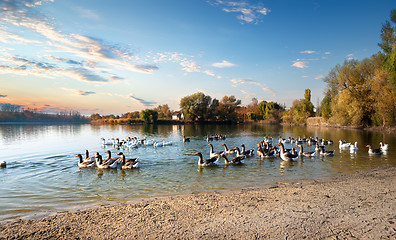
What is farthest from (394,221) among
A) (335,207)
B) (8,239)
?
(8,239)

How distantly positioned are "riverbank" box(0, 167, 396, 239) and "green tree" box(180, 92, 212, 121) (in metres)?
109

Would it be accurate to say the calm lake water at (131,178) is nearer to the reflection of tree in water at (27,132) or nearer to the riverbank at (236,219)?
the riverbank at (236,219)

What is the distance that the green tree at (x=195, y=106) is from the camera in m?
119

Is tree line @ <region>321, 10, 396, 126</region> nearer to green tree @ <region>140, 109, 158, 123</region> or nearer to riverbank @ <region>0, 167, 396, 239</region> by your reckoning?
riverbank @ <region>0, 167, 396, 239</region>

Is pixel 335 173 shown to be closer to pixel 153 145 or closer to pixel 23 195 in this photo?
pixel 23 195

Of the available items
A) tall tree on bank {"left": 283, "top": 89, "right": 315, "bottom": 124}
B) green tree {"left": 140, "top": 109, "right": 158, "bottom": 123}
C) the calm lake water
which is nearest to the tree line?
the calm lake water

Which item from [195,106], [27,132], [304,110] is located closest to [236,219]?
[27,132]

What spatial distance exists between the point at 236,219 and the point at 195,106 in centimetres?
11190

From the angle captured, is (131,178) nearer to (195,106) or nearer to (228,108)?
(195,106)

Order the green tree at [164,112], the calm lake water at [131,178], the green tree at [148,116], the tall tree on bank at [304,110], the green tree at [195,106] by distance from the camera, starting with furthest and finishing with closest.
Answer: the green tree at [164,112] < the green tree at [148,116] < the green tree at [195,106] < the tall tree on bank at [304,110] < the calm lake water at [131,178]

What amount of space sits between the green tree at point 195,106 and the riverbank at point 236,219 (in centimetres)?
10927

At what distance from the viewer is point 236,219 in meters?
6.71

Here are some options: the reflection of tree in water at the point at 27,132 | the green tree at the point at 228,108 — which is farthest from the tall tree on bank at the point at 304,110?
the reflection of tree in water at the point at 27,132

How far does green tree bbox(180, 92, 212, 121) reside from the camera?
118562 mm
